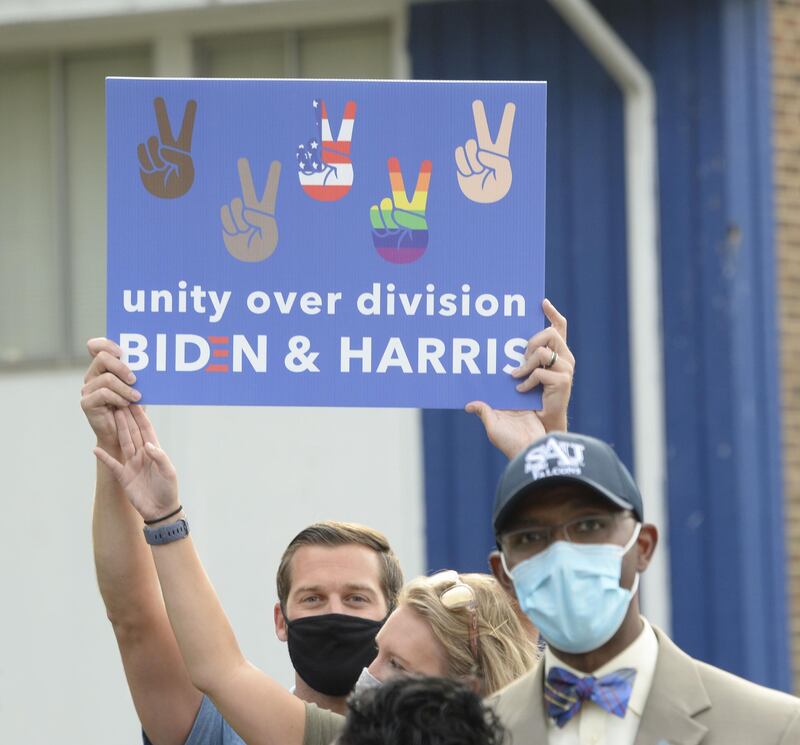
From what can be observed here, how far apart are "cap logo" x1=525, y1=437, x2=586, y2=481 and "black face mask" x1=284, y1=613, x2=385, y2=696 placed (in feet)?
4.22

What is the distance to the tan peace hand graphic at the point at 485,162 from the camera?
3916 mm

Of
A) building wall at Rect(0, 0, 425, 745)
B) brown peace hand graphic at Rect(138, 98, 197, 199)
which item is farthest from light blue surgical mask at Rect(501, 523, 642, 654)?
building wall at Rect(0, 0, 425, 745)

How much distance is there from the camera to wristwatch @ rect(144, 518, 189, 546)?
362 centimetres

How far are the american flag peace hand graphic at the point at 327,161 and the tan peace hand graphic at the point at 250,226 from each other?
89 mm

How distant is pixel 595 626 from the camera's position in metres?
2.82

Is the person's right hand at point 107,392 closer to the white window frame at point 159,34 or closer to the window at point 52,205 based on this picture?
the white window frame at point 159,34

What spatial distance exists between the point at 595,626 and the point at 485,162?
1402 mm

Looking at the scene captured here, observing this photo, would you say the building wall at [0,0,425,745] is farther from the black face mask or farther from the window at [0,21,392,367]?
the black face mask

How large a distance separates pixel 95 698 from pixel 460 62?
12.4ft

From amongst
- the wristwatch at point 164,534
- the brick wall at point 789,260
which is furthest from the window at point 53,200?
the wristwatch at point 164,534

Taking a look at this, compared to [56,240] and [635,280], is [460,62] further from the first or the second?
[56,240]

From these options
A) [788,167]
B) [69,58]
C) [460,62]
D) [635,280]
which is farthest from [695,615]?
[69,58]

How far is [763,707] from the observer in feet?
9.21

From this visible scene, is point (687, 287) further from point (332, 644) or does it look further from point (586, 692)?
point (586, 692)
